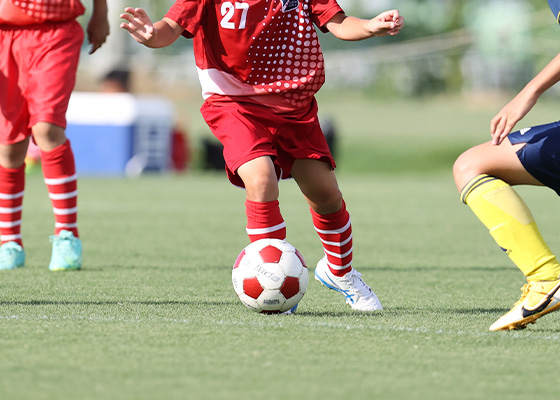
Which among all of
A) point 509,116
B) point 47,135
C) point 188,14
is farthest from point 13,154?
point 509,116

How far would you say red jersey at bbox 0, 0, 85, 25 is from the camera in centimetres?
615

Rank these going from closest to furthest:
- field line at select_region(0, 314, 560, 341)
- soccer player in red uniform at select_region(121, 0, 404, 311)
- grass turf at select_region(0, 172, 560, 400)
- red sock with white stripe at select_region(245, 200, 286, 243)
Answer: grass turf at select_region(0, 172, 560, 400) → field line at select_region(0, 314, 560, 341) → red sock with white stripe at select_region(245, 200, 286, 243) → soccer player in red uniform at select_region(121, 0, 404, 311)

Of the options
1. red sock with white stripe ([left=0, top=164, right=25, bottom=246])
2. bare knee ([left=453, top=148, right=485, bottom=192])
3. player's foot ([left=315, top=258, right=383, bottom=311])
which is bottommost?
red sock with white stripe ([left=0, top=164, right=25, bottom=246])

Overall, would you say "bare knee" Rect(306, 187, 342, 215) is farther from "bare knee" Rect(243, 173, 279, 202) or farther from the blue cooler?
the blue cooler

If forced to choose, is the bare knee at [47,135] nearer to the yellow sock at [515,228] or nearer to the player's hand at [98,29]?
the player's hand at [98,29]

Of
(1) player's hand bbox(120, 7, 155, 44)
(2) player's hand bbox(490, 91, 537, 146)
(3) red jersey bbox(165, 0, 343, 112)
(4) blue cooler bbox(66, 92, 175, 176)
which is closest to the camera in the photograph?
(2) player's hand bbox(490, 91, 537, 146)

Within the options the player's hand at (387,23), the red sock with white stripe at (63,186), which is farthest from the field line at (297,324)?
the red sock with white stripe at (63,186)

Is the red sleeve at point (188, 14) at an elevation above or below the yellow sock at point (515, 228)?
above

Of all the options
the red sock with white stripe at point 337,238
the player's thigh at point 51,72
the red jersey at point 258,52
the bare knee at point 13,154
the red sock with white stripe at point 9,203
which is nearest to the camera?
the red jersey at point 258,52

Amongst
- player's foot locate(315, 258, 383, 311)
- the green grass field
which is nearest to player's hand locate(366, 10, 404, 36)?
player's foot locate(315, 258, 383, 311)

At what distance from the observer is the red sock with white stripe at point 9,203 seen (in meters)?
6.47

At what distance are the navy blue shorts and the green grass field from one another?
64 cm

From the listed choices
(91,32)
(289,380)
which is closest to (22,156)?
(91,32)

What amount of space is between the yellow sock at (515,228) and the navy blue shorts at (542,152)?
151 millimetres
